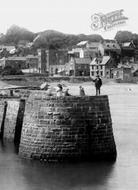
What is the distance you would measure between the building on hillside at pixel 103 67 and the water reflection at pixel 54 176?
13020 cm

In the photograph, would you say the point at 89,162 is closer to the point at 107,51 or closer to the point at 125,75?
the point at 125,75

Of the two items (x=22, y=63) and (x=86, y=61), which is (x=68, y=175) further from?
(x=22, y=63)

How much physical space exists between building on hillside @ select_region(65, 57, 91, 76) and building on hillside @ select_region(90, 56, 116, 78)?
2631mm

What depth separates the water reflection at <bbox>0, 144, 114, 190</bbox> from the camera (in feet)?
67.9

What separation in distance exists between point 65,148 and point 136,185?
288cm

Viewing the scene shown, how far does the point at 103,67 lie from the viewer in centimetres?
15712

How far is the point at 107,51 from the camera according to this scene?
182250mm

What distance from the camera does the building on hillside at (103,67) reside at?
154 metres

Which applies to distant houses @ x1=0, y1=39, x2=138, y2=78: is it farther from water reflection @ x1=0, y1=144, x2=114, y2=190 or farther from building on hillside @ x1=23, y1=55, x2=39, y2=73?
water reflection @ x1=0, y1=144, x2=114, y2=190

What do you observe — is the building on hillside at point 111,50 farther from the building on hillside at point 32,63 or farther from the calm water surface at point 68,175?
the calm water surface at point 68,175

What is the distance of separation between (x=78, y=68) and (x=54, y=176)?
5633 inches

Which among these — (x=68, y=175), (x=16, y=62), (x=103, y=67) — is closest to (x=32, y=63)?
(x=16, y=62)

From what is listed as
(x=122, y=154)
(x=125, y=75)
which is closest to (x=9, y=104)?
(x=122, y=154)

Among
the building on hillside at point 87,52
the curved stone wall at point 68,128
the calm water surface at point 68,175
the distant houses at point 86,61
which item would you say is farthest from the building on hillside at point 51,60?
the curved stone wall at point 68,128
